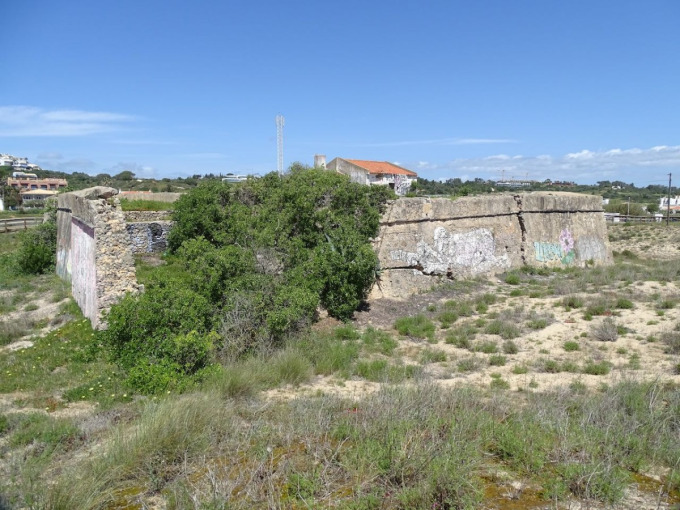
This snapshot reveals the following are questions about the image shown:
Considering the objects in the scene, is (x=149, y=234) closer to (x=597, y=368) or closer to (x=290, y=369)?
(x=290, y=369)

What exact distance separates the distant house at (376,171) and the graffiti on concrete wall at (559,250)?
10599mm

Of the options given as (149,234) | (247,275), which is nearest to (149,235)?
(149,234)

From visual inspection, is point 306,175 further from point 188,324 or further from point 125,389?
point 125,389

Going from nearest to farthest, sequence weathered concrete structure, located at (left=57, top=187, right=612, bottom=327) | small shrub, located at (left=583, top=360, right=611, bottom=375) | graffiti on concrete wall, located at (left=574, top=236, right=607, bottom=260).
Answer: small shrub, located at (left=583, top=360, right=611, bottom=375) < weathered concrete structure, located at (left=57, top=187, right=612, bottom=327) < graffiti on concrete wall, located at (left=574, top=236, right=607, bottom=260)

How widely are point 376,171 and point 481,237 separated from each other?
18300 mm

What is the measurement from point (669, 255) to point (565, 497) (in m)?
19.6

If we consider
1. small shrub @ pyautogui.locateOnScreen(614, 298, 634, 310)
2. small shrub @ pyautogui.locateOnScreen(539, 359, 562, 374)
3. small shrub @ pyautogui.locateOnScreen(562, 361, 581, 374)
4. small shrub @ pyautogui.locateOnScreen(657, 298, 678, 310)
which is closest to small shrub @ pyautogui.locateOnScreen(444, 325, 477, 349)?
small shrub @ pyautogui.locateOnScreen(539, 359, 562, 374)

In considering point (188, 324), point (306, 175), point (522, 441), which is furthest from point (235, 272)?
point (522, 441)

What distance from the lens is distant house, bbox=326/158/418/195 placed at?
27.0 meters

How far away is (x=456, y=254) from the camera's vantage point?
13.6 meters

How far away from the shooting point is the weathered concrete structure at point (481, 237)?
41.2 ft

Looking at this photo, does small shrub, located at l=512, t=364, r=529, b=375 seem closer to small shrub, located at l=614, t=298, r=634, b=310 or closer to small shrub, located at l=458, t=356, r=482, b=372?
small shrub, located at l=458, t=356, r=482, b=372

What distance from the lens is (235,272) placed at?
8984mm

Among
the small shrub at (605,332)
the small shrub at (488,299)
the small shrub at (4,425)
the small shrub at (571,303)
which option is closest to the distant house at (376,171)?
the small shrub at (488,299)
